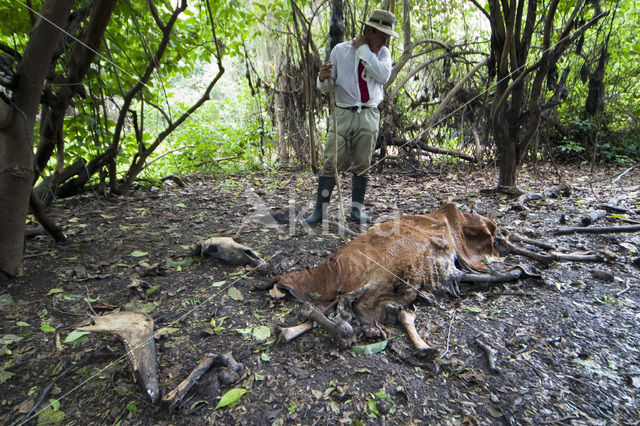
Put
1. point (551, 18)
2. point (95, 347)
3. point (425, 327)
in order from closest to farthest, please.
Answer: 1. point (95, 347)
2. point (425, 327)
3. point (551, 18)

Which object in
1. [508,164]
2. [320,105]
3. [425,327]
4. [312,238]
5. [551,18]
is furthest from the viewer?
[320,105]

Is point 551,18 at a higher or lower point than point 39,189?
higher

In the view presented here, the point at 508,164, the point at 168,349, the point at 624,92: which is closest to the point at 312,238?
the point at 168,349

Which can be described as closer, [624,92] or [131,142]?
[131,142]

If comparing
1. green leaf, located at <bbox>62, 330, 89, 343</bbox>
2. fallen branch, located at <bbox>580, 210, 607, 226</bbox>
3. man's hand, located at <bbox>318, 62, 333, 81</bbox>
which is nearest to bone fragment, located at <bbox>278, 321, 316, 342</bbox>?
green leaf, located at <bbox>62, 330, 89, 343</bbox>

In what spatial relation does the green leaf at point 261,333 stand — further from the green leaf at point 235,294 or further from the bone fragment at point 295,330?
the green leaf at point 235,294

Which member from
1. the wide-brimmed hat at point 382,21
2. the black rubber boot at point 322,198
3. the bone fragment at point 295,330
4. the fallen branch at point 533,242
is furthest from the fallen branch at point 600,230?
the bone fragment at point 295,330

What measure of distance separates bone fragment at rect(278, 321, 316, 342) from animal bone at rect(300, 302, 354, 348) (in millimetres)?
40

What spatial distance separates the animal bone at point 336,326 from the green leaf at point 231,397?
1.72 ft

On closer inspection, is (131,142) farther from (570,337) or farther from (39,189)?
(570,337)

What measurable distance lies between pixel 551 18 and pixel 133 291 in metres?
4.88

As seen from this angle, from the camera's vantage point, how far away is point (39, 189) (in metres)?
4.10

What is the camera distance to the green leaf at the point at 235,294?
7.45 feet

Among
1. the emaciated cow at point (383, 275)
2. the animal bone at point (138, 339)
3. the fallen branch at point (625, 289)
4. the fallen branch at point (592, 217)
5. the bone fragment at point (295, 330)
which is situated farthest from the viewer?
the fallen branch at point (592, 217)
